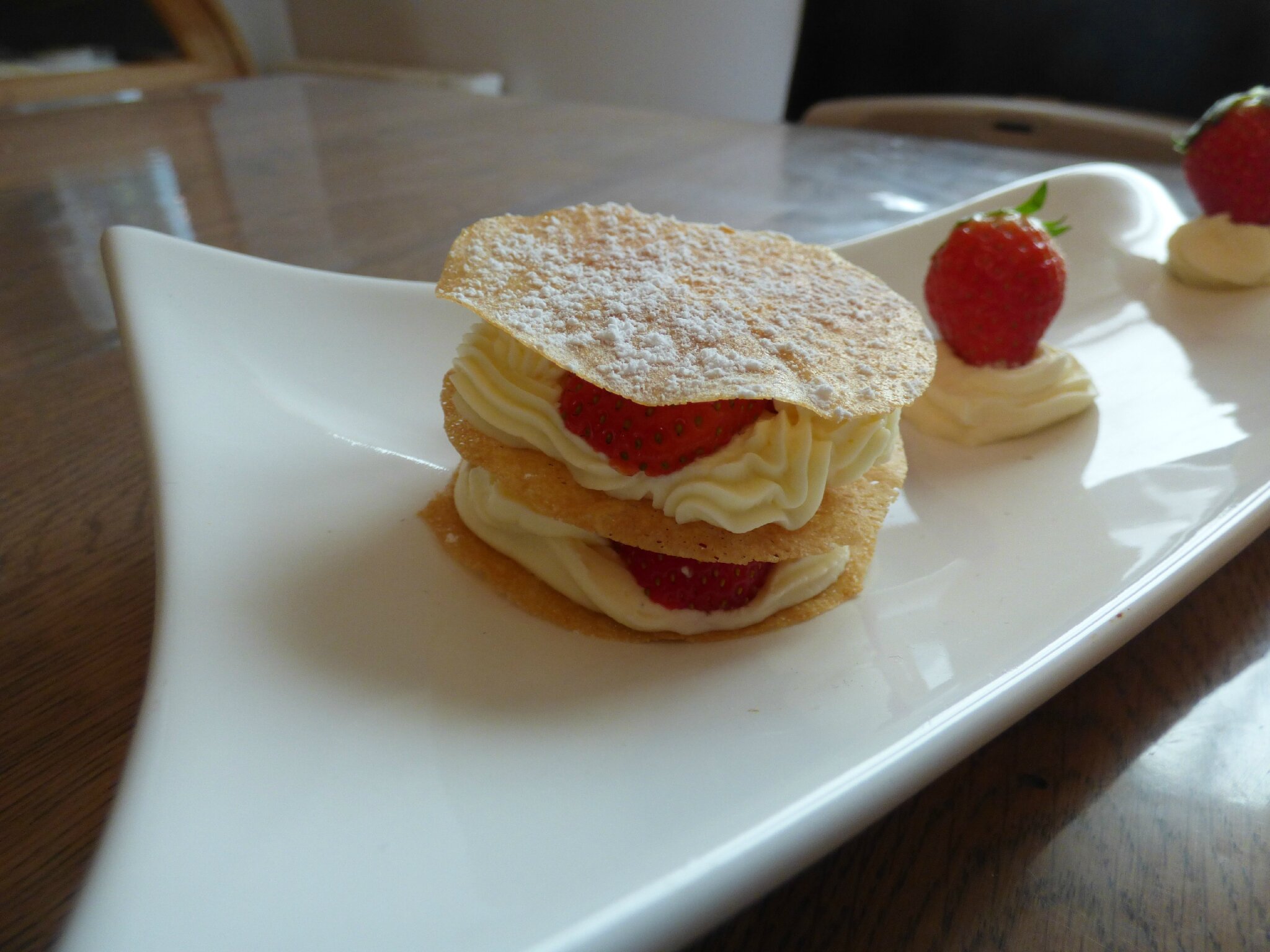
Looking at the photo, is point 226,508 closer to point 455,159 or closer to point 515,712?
point 515,712

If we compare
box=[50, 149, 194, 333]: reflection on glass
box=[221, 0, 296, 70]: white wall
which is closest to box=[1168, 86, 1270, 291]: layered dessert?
box=[50, 149, 194, 333]: reflection on glass

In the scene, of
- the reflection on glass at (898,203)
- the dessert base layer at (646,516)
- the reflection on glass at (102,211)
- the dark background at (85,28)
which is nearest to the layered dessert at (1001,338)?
the dessert base layer at (646,516)

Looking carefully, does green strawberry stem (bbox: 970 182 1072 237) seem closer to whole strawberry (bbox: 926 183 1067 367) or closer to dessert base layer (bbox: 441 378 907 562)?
whole strawberry (bbox: 926 183 1067 367)

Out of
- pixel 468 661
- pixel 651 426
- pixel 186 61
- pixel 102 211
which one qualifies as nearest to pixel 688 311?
pixel 651 426

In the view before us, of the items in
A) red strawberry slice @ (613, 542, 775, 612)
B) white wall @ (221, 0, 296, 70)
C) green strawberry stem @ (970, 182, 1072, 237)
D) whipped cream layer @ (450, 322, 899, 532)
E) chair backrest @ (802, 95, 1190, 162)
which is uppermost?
green strawberry stem @ (970, 182, 1072, 237)

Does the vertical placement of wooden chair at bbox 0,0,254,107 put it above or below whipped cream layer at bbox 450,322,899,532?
below

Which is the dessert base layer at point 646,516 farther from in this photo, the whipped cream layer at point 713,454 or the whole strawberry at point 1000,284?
the whole strawberry at point 1000,284
